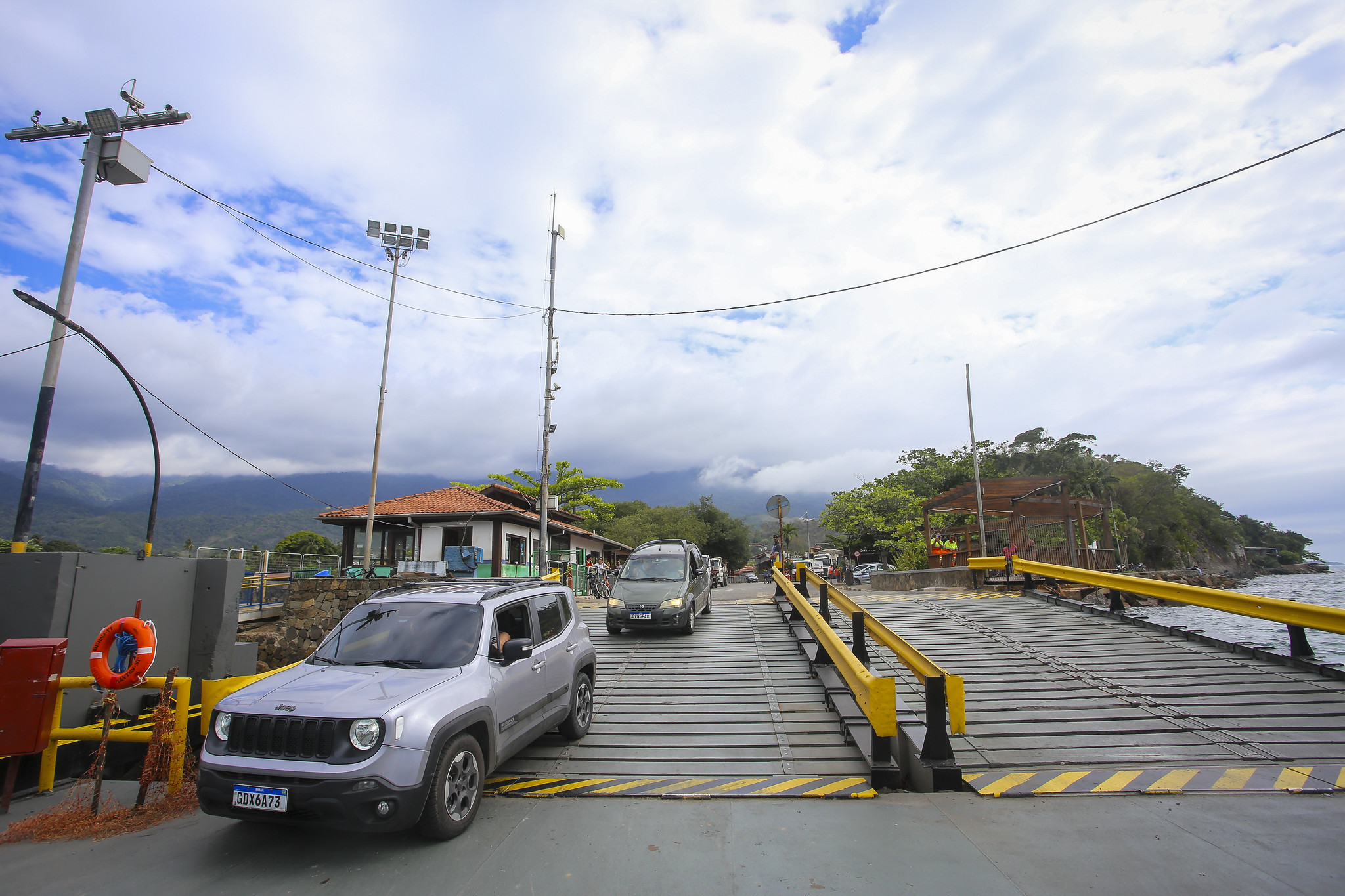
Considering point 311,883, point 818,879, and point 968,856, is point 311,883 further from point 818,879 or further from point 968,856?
point 968,856

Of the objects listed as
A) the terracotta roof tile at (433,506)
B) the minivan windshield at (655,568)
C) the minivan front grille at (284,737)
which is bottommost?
the minivan front grille at (284,737)

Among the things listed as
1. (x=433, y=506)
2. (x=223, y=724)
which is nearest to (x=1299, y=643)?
(x=223, y=724)

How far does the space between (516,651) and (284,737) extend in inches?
64.9

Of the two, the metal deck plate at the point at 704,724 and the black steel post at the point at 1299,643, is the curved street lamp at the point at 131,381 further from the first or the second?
the black steel post at the point at 1299,643

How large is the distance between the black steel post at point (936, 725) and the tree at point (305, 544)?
4295 centimetres

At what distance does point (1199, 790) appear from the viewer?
5.07 m

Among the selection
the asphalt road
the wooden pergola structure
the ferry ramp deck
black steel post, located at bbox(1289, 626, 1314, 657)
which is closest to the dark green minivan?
the ferry ramp deck

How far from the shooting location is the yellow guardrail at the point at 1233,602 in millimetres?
7340

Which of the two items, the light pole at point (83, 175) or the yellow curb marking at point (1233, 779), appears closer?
the yellow curb marking at point (1233, 779)

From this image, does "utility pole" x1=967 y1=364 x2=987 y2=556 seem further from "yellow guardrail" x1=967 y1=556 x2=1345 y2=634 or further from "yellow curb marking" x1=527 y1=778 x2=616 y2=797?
"yellow curb marking" x1=527 y1=778 x2=616 y2=797

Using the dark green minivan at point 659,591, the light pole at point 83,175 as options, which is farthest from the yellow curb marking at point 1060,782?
the light pole at point 83,175

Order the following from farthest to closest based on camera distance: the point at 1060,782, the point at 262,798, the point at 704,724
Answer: the point at 704,724 < the point at 1060,782 < the point at 262,798

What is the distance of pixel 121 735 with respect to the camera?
206 inches

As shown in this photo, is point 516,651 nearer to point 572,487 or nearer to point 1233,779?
point 1233,779
